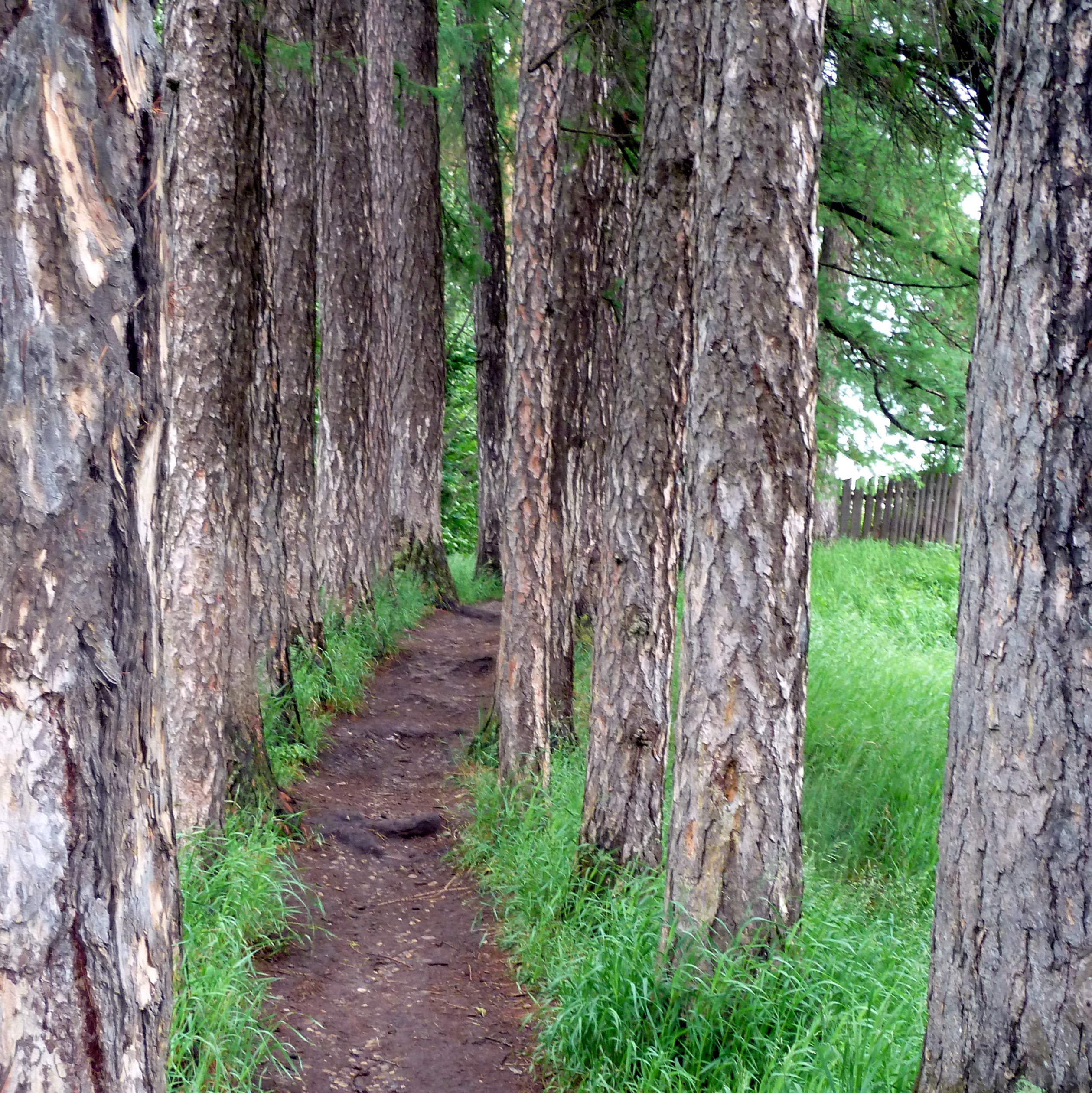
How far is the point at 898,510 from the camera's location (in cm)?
1989

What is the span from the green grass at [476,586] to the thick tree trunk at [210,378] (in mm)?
7897

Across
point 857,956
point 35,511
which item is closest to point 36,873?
point 35,511

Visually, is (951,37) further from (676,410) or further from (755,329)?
(755,329)

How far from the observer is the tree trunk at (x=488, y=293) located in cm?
1440

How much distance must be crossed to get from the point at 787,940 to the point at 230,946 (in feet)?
7.75

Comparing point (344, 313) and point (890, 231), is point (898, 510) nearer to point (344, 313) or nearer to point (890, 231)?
point (890, 231)

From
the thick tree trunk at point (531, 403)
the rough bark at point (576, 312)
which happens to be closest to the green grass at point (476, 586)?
the rough bark at point (576, 312)

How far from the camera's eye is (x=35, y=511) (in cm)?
163

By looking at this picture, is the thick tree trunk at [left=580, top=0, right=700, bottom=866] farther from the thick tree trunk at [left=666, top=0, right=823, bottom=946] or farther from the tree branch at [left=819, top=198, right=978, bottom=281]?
the tree branch at [left=819, top=198, right=978, bottom=281]

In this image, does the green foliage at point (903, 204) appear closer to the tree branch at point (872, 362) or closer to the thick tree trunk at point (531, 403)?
the tree branch at point (872, 362)

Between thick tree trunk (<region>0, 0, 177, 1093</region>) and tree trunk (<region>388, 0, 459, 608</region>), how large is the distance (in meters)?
11.0

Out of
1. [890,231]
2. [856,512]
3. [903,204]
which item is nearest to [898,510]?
[856,512]

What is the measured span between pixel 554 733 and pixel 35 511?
6.02 m

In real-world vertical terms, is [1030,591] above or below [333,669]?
above
